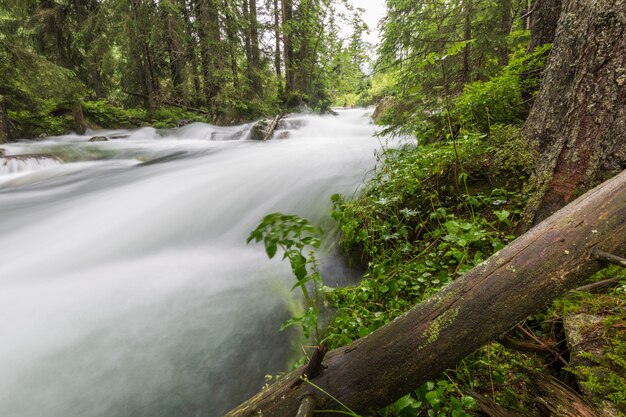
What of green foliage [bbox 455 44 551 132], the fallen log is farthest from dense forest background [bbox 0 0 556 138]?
the fallen log

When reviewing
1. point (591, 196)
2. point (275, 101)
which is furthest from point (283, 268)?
point (275, 101)

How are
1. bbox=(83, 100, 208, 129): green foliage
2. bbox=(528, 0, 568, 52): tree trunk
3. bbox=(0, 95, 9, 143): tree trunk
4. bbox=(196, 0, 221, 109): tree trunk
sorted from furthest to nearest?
bbox=(83, 100, 208, 129): green foliage
bbox=(196, 0, 221, 109): tree trunk
bbox=(0, 95, 9, 143): tree trunk
bbox=(528, 0, 568, 52): tree trunk

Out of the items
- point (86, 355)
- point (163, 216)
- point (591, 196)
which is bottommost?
point (86, 355)

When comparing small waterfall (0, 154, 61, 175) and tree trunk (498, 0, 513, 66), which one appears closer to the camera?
tree trunk (498, 0, 513, 66)

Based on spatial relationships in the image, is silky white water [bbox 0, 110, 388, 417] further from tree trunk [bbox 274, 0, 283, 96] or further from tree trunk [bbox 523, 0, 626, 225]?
tree trunk [bbox 274, 0, 283, 96]

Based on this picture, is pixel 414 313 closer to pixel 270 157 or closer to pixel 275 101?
pixel 270 157

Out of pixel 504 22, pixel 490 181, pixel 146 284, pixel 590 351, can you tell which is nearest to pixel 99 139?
pixel 146 284

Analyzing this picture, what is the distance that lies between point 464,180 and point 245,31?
1237 centimetres

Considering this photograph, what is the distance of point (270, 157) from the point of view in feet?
23.6

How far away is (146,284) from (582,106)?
156 inches

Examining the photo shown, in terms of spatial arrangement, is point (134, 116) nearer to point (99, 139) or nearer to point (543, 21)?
point (99, 139)

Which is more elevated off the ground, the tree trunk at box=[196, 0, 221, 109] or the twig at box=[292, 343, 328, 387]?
the tree trunk at box=[196, 0, 221, 109]

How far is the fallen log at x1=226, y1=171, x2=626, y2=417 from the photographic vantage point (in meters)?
1.02

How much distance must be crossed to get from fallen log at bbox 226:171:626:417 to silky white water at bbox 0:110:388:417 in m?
1.35
